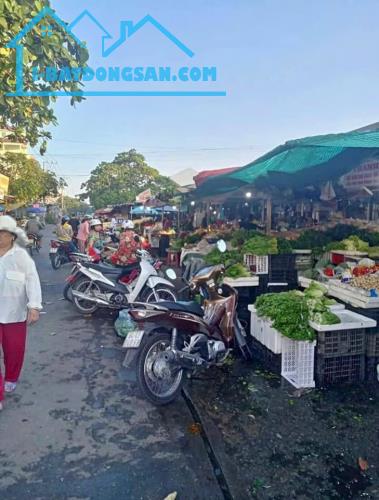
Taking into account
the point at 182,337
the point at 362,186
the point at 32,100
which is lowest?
the point at 182,337

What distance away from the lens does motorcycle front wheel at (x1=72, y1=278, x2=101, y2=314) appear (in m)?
6.98

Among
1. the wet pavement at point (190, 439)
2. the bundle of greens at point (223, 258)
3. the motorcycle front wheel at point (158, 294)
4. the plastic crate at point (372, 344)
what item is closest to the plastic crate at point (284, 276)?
the bundle of greens at point (223, 258)

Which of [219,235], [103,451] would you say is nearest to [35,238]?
→ [219,235]

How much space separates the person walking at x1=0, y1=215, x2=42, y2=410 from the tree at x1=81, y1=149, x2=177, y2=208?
4658 cm

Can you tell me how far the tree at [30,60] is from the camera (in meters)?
3.45

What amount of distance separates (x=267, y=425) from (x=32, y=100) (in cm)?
416

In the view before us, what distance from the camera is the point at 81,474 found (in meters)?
2.64

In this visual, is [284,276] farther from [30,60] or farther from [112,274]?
[30,60]

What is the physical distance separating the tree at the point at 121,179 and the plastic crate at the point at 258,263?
146ft

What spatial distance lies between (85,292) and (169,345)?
358 centimetres

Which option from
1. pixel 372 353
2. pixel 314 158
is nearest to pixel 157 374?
pixel 372 353

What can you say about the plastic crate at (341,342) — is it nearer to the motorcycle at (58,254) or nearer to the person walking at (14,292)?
the person walking at (14,292)

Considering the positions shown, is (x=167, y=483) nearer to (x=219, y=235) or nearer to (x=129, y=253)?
(x=129, y=253)

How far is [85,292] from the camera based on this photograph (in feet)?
22.9
